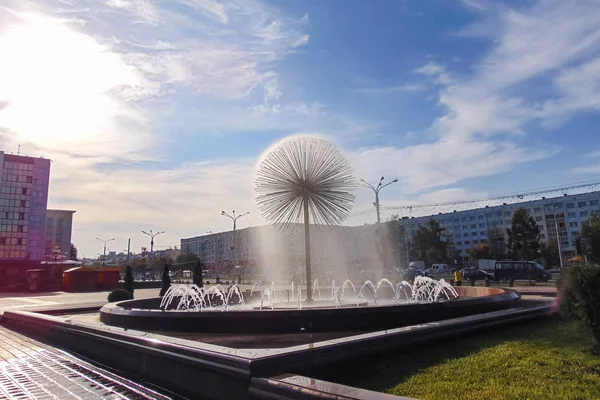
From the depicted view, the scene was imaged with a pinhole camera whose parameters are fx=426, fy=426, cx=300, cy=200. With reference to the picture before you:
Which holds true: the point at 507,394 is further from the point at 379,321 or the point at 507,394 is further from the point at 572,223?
the point at 572,223

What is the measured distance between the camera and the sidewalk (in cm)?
507

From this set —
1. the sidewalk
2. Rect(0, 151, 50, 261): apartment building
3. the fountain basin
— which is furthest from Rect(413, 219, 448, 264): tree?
the sidewalk

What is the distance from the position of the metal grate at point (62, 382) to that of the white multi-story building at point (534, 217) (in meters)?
79.9

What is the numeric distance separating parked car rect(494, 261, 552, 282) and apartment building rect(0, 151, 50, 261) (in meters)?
70.2

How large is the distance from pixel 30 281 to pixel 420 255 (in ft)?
208

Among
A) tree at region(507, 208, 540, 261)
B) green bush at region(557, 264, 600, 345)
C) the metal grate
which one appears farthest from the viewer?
tree at region(507, 208, 540, 261)

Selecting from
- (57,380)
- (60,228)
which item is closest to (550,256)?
(57,380)

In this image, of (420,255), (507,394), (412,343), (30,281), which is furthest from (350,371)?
(420,255)

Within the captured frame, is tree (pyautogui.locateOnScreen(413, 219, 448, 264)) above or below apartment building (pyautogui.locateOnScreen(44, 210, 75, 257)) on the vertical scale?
below

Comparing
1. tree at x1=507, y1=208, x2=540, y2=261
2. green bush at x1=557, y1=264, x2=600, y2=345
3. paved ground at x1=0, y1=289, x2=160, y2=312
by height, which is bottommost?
paved ground at x1=0, y1=289, x2=160, y2=312

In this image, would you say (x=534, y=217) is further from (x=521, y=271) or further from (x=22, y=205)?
(x=22, y=205)

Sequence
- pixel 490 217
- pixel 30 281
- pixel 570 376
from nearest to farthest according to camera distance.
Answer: pixel 570 376 → pixel 30 281 → pixel 490 217

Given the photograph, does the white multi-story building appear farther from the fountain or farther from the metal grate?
the metal grate

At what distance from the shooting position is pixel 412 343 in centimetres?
571
